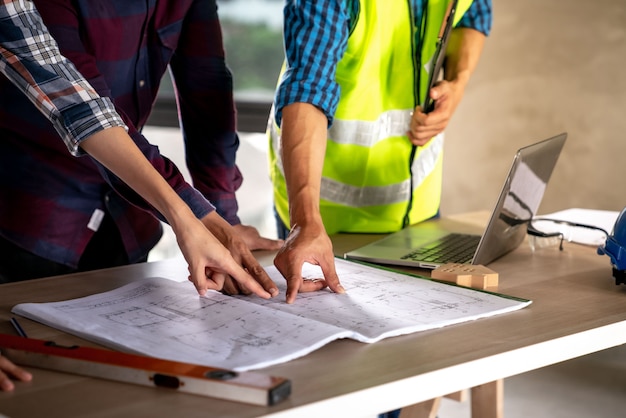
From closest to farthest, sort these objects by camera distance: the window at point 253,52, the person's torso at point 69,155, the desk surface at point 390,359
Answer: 1. the desk surface at point 390,359
2. the person's torso at point 69,155
3. the window at point 253,52

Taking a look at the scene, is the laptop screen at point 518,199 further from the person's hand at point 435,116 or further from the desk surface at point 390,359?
the person's hand at point 435,116

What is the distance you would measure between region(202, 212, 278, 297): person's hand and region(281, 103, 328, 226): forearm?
0.16 meters

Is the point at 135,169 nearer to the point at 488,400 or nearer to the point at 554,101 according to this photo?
the point at 488,400

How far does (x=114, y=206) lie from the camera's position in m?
1.74

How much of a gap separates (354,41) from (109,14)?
1.59 feet

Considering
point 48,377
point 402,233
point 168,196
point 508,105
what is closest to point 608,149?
point 508,105

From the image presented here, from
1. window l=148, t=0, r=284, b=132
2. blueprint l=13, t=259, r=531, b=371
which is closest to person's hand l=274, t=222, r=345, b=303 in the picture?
blueprint l=13, t=259, r=531, b=371

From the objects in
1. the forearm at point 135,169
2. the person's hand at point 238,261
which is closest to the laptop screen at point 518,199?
the person's hand at point 238,261

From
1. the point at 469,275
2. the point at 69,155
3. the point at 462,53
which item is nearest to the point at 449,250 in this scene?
the point at 469,275

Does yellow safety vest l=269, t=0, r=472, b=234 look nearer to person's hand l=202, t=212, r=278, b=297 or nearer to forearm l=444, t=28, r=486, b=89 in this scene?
forearm l=444, t=28, r=486, b=89

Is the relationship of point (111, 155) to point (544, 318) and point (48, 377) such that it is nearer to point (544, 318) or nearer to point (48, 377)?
point (48, 377)

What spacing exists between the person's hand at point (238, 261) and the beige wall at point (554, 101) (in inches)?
68.3

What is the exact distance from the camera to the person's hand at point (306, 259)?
1.33 meters

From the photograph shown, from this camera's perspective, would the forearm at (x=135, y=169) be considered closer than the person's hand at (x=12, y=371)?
No
